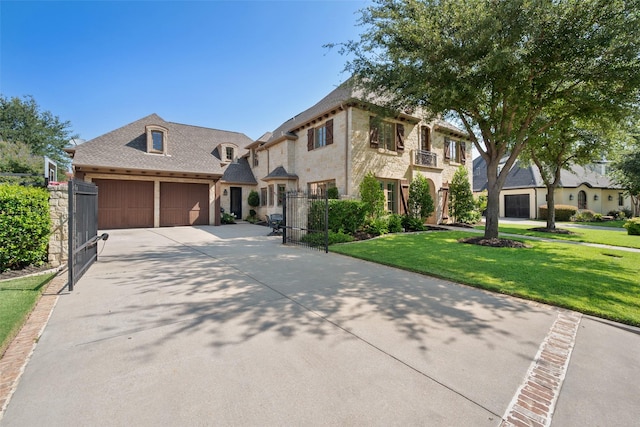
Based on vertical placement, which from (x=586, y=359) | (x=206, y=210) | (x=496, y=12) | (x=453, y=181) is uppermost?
(x=496, y=12)

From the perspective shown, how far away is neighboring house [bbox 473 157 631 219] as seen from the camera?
25.6m

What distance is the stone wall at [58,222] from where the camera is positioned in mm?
6535

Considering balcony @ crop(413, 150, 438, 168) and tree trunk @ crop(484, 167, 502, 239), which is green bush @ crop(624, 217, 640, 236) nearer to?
tree trunk @ crop(484, 167, 502, 239)

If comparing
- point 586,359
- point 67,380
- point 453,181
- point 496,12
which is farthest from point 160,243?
point 453,181

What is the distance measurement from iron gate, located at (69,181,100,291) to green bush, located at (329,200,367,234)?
7705 millimetres

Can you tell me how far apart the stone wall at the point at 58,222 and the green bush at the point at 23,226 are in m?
0.13

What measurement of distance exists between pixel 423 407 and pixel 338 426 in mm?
699

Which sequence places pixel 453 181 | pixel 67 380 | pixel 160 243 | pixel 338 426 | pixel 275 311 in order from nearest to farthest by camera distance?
pixel 338 426, pixel 67 380, pixel 275 311, pixel 160 243, pixel 453 181

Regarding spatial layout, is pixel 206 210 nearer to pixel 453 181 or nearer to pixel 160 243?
pixel 160 243

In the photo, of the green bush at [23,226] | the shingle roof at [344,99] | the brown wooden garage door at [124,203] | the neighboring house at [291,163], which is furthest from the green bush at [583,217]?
the green bush at [23,226]

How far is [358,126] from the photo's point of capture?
14.2 meters

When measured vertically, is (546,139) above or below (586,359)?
above

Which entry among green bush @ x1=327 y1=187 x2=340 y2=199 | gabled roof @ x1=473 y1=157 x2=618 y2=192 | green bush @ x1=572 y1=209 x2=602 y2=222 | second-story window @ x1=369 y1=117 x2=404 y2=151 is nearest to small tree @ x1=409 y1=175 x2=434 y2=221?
second-story window @ x1=369 y1=117 x2=404 y2=151

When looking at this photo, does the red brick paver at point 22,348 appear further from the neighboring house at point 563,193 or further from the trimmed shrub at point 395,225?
the neighboring house at point 563,193
